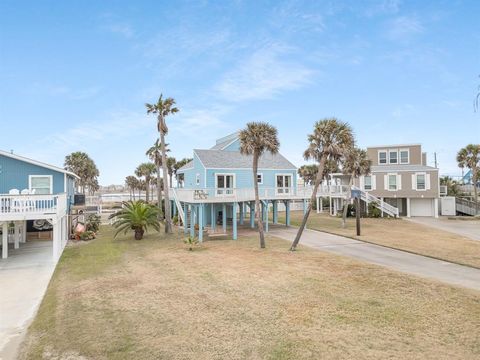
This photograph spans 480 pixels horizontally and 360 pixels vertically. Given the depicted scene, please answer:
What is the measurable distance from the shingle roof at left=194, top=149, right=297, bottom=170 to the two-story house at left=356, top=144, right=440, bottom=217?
14.8 m

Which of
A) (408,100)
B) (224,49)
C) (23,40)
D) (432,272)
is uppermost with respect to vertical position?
(224,49)

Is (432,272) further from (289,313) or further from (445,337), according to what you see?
(289,313)

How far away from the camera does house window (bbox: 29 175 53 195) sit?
22.0m

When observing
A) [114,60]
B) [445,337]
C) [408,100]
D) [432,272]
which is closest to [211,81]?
[114,60]

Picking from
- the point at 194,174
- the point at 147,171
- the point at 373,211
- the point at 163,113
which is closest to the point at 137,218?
the point at 163,113

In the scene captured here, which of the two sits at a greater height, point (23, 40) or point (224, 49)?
point (224, 49)

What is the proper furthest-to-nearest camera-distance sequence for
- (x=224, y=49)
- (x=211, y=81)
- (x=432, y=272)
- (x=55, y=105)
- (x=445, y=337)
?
1. (x=211, y=81)
2. (x=55, y=105)
3. (x=224, y=49)
4. (x=432, y=272)
5. (x=445, y=337)

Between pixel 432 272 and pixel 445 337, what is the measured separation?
6991 millimetres

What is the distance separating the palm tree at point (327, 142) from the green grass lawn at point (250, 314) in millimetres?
5552

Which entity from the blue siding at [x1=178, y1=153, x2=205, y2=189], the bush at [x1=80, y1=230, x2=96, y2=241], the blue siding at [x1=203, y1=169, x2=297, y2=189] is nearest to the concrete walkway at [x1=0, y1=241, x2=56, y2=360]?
the bush at [x1=80, y1=230, x2=96, y2=241]

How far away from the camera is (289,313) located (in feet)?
29.1

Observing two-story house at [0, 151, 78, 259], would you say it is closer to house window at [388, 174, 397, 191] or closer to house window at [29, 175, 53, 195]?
house window at [29, 175, 53, 195]

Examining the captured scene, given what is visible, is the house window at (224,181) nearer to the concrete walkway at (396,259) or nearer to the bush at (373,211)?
the concrete walkway at (396,259)

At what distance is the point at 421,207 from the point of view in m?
40.1
